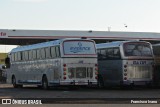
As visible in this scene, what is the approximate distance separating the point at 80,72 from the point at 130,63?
292 cm

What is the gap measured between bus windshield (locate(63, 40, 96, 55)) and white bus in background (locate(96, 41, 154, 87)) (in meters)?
1.58

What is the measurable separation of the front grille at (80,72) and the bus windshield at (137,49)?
7.80ft

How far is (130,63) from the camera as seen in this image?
87.7ft

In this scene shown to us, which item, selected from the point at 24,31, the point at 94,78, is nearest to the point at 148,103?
the point at 94,78

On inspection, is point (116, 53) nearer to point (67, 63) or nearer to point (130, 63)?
point (130, 63)

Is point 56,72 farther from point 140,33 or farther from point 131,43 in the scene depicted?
point 140,33

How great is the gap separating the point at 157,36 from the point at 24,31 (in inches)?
619

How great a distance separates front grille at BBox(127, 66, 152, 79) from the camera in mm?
26797

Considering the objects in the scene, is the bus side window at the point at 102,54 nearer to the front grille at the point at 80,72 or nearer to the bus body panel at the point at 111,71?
the bus body panel at the point at 111,71

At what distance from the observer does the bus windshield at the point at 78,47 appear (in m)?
26.1

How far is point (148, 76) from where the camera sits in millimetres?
27203

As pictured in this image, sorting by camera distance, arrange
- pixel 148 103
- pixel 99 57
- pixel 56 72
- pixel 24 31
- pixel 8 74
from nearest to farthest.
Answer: pixel 148 103 < pixel 56 72 < pixel 99 57 < pixel 8 74 < pixel 24 31

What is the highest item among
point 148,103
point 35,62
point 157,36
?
point 157,36

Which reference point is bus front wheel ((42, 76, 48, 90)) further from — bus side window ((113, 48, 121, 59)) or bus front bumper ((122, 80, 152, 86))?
bus front bumper ((122, 80, 152, 86))
